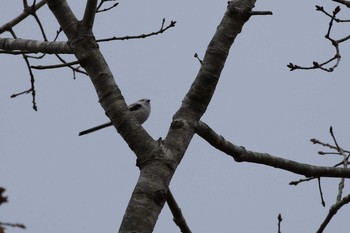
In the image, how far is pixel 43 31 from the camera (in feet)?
16.3

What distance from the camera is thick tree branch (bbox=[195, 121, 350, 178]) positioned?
3.46 m

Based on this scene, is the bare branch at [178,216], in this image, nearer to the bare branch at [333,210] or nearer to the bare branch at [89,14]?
the bare branch at [333,210]

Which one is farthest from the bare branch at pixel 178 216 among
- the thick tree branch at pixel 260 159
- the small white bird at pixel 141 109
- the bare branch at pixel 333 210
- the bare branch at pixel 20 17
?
the small white bird at pixel 141 109

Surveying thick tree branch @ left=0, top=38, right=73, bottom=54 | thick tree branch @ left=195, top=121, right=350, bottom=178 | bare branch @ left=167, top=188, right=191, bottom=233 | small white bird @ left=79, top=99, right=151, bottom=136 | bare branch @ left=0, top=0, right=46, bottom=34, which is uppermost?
small white bird @ left=79, top=99, right=151, bottom=136

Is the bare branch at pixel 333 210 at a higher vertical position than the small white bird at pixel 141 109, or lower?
lower

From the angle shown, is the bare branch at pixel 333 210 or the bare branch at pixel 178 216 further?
the bare branch at pixel 333 210

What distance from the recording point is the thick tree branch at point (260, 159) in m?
3.46

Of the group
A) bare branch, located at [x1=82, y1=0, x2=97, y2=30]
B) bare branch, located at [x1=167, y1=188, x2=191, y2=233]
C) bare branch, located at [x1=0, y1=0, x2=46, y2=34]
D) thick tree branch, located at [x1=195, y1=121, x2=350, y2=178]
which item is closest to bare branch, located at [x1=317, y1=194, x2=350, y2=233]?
thick tree branch, located at [x1=195, y1=121, x2=350, y2=178]

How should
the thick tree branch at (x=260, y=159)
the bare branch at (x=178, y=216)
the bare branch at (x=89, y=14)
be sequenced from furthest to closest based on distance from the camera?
the bare branch at (x=178, y=216) < the thick tree branch at (x=260, y=159) < the bare branch at (x=89, y=14)

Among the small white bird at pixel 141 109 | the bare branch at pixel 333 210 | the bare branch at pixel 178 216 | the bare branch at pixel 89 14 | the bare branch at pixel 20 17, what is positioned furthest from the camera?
the small white bird at pixel 141 109

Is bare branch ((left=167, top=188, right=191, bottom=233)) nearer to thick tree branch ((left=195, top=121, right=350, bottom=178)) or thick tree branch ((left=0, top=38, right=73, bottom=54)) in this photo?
thick tree branch ((left=195, top=121, right=350, bottom=178))

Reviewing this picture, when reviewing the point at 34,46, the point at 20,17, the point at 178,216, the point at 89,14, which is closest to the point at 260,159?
the point at 178,216

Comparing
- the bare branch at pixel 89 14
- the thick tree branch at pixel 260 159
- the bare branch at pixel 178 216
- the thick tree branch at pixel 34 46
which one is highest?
the thick tree branch at pixel 34 46

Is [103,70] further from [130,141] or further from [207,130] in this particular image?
[207,130]
